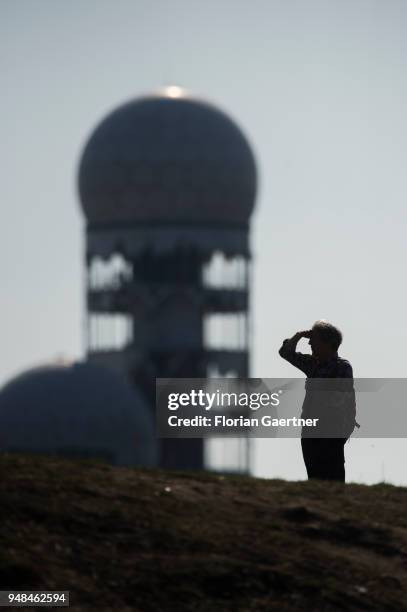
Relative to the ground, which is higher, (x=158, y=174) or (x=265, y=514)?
(x=158, y=174)

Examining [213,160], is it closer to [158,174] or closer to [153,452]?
[158,174]

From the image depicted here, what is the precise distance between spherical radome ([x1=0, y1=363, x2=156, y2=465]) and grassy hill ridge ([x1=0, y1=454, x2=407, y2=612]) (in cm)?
11315

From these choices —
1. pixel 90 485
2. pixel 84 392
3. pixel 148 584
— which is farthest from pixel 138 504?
pixel 84 392

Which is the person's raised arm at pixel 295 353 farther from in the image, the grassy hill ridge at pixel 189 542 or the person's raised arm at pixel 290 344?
the grassy hill ridge at pixel 189 542

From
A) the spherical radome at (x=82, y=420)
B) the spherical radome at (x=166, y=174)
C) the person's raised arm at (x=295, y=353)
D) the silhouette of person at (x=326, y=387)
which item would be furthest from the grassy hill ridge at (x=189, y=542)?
the spherical radome at (x=166, y=174)

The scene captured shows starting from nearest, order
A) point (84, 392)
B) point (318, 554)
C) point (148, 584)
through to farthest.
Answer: point (148, 584) < point (318, 554) < point (84, 392)

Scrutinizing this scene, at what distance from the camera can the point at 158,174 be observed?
477 feet

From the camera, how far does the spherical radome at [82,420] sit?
13612 cm

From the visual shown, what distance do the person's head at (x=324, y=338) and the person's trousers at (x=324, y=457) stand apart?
Answer: 868 millimetres

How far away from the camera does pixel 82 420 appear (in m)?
137

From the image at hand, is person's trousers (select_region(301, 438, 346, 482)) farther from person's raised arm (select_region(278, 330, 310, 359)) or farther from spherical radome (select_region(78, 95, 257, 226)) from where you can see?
spherical radome (select_region(78, 95, 257, 226))

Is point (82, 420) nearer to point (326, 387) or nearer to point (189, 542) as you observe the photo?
point (326, 387)

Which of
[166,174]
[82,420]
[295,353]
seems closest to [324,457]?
[295,353]

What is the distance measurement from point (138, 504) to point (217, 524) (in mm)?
768
